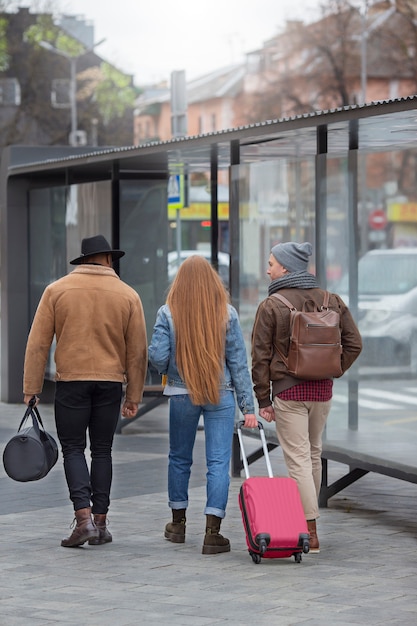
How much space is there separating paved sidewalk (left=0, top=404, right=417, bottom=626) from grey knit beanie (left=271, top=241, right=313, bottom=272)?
4.98 ft

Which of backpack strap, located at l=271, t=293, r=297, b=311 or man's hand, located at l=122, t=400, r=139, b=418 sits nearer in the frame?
backpack strap, located at l=271, t=293, r=297, b=311

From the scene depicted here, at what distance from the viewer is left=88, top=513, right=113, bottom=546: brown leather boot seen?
762 centimetres

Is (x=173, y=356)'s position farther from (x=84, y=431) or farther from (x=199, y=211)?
(x=199, y=211)

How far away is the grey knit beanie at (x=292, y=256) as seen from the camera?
7434mm

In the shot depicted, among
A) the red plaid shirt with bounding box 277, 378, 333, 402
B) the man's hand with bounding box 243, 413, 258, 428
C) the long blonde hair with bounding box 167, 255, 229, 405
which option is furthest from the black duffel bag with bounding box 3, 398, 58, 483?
the red plaid shirt with bounding box 277, 378, 333, 402

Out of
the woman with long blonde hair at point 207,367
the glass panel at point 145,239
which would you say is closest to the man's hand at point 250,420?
the woman with long blonde hair at point 207,367

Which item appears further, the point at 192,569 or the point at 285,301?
the point at 285,301

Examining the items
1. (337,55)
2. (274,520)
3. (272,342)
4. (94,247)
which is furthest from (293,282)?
(337,55)

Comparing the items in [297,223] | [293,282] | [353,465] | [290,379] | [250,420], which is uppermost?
[297,223]

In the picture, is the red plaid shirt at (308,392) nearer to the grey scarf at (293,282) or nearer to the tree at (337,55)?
the grey scarf at (293,282)

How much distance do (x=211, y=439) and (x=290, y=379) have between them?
21.0 inches

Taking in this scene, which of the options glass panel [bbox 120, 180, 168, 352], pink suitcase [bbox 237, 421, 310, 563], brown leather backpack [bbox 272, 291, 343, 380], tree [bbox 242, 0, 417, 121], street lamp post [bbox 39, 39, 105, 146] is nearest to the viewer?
pink suitcase [bbox 237, 421, 310, 563]

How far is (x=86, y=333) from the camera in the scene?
7.60 meters

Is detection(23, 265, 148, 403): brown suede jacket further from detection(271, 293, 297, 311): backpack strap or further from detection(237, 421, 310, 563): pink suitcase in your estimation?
detection(237, 421, 310, 563): pink suitcase
